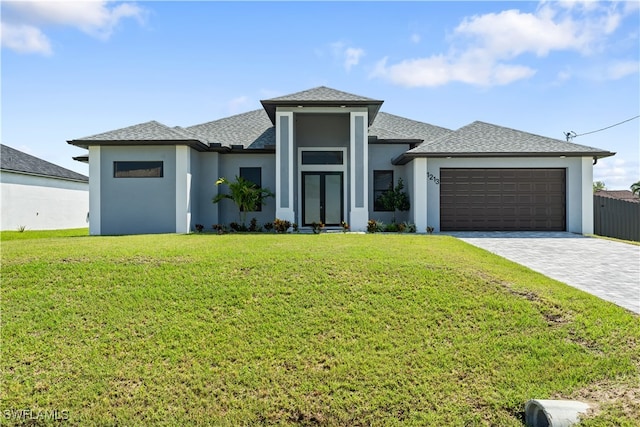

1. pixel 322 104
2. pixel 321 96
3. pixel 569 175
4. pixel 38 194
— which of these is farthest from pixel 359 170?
pixel 38 194

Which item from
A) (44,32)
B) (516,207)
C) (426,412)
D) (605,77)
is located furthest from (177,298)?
(605,77)

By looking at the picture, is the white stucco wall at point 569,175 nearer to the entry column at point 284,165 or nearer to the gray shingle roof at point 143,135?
the entry column at point 284,165

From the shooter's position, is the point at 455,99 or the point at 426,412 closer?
the point at 426,412

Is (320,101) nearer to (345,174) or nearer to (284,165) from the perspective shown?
(284,165)

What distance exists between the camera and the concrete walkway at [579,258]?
7250mm

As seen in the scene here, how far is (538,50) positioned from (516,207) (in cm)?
582

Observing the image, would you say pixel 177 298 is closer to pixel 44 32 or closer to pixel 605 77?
pixel 44 32

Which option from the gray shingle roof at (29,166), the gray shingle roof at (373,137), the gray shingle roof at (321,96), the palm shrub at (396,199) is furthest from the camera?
the gray shingle roof at (29,166)

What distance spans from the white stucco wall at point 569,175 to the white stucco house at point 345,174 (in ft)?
0.12

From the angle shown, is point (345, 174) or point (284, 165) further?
point (345, 174)

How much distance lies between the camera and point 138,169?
15570 millimetres

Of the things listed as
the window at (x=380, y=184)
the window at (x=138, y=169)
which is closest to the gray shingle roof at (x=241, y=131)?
the window at (x=138, y=169)

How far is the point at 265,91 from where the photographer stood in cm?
1650

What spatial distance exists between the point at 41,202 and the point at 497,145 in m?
24.3
